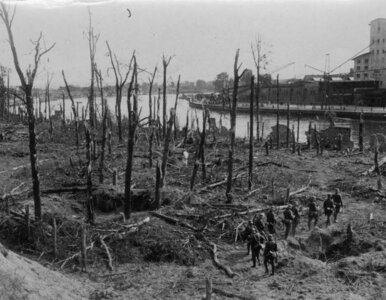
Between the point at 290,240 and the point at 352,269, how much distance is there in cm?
249

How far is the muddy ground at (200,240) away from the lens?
36.0ft

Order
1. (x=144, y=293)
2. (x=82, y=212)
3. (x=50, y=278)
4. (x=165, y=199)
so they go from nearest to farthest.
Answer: (x=50, y=278) → (x=144, y=293) → (x=82, y=212) → (x=165, y=199)

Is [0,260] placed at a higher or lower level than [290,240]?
higher

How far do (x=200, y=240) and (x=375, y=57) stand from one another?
275 feet

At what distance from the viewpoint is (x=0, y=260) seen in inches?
356

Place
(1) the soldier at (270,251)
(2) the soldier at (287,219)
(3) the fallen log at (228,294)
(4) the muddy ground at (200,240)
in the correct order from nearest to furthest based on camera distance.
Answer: (3) the fallen log at (228,294), (4) the muddy ground at (200,240), (1) the soldier at (270,251), (2) the soldier at (287,219)

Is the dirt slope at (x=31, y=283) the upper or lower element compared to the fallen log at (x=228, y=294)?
upper

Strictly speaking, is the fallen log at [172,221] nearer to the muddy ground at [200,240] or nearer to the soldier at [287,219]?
the muddy ground at [200,240]

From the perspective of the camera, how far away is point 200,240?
13.7 metres

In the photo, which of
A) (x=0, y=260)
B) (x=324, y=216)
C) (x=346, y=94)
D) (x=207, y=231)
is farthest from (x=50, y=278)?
(x=346, y=94)

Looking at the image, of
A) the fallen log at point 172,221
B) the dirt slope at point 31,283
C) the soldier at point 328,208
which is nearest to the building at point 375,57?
the soldier at point 328,208

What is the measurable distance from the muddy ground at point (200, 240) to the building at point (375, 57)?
66.3 m

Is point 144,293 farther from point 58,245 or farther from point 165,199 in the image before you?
point 165,199

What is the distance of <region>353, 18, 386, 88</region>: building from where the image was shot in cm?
8093
